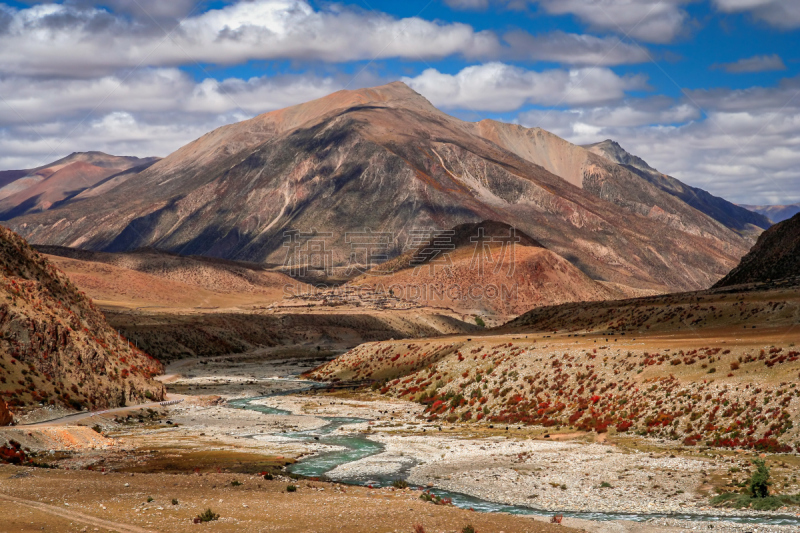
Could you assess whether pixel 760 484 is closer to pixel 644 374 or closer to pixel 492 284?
pixel 644 374

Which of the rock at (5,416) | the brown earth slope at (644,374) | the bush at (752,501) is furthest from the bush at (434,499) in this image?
the rock at (5,416)

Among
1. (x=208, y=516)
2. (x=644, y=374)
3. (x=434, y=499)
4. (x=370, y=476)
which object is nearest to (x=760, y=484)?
(x=434, y=499)

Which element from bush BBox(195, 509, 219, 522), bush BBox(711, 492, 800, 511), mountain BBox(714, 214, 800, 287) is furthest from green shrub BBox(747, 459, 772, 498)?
mountain BBox(714, 214, 800, 287)

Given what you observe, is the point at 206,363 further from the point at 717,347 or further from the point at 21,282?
the point at 717,347

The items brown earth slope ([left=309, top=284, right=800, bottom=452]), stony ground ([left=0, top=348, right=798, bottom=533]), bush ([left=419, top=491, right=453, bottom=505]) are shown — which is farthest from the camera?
brown earth slope ([left=309, top=284, right=800, bottom=452])

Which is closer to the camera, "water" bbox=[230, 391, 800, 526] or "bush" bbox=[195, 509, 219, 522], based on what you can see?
"bush" bbox=[195, 509, 219, 522]

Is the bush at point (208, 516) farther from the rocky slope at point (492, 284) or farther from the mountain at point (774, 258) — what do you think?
the rocky slope at point (492, 284)

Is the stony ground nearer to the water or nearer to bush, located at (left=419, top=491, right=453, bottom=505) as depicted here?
the water

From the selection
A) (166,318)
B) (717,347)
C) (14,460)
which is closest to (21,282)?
(14,460)
